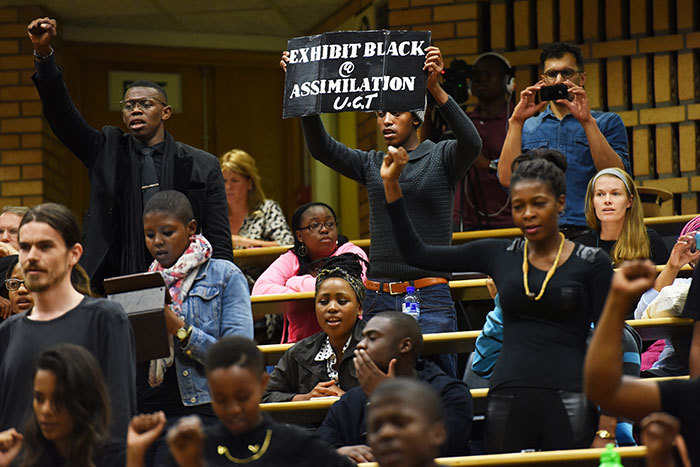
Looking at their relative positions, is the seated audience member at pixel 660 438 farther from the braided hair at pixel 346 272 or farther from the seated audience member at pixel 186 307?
the braided hair at pixel 346 272

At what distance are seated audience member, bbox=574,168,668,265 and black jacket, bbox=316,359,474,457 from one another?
1286 millimetres

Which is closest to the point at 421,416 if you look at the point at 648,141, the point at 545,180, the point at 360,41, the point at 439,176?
the point at 545,180

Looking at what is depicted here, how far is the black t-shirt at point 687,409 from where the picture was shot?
3.38m

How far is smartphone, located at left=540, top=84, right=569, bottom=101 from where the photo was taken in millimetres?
5824

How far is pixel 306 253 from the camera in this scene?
246 inches

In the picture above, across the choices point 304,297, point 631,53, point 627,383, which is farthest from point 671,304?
point 631,53

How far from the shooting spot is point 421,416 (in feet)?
10.4

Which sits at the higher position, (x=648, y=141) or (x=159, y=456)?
(x=648, y=141)

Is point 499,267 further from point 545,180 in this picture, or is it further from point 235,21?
point 235,21

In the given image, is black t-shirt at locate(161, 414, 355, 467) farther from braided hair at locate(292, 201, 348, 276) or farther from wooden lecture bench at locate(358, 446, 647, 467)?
braided hair at locate(292, 201, 348, 276)

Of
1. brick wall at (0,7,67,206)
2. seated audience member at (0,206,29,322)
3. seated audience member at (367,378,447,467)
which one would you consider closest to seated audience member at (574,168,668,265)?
seated audience member at (367,378,447,467)

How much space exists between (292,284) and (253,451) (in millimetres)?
2521

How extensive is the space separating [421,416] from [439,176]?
2.01 meters

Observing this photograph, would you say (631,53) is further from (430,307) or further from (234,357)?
(234,357)
